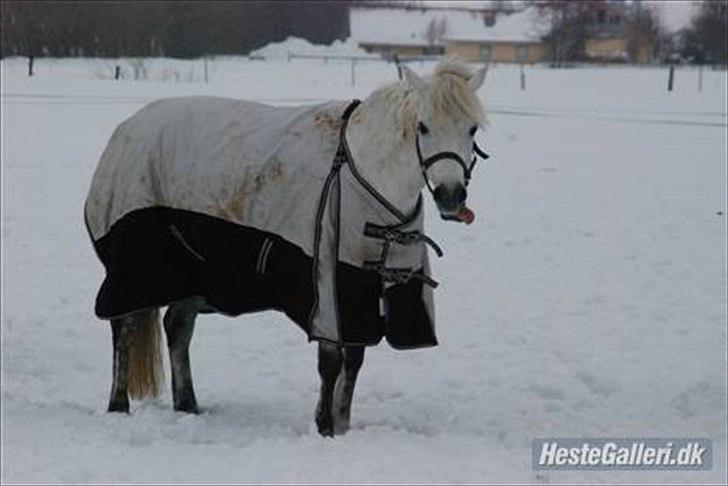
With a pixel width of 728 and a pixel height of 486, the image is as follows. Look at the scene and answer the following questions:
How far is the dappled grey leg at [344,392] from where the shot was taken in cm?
447

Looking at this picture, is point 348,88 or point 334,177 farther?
point 348,88

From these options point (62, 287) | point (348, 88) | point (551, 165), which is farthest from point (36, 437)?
point (348, 88)

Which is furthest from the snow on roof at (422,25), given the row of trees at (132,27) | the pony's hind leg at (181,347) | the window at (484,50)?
the pony's hind leg at (181,347)

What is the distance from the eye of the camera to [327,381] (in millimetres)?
4359

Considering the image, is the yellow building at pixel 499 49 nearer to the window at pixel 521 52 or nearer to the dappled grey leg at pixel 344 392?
the window at pixel 521 52

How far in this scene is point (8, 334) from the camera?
642 cm

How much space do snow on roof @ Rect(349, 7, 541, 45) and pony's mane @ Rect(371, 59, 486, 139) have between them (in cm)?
8390

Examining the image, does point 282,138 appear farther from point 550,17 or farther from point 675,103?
point 550,17

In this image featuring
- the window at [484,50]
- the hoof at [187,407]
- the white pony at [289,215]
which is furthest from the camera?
the window at [484,50]

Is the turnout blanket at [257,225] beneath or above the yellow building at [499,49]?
above

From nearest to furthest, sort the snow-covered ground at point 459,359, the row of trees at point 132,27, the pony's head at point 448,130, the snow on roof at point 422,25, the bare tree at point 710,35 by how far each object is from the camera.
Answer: the snow-covered ground at point 459,359 < the pony's head at point 448,130 < the bare tree at point 710,35 < the row of trees at point 132,27 < the snow on roof at point 422,25

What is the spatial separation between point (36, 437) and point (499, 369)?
2.70 metres

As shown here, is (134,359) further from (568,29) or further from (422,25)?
(422,25)

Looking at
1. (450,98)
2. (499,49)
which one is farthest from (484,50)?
(450,98)
